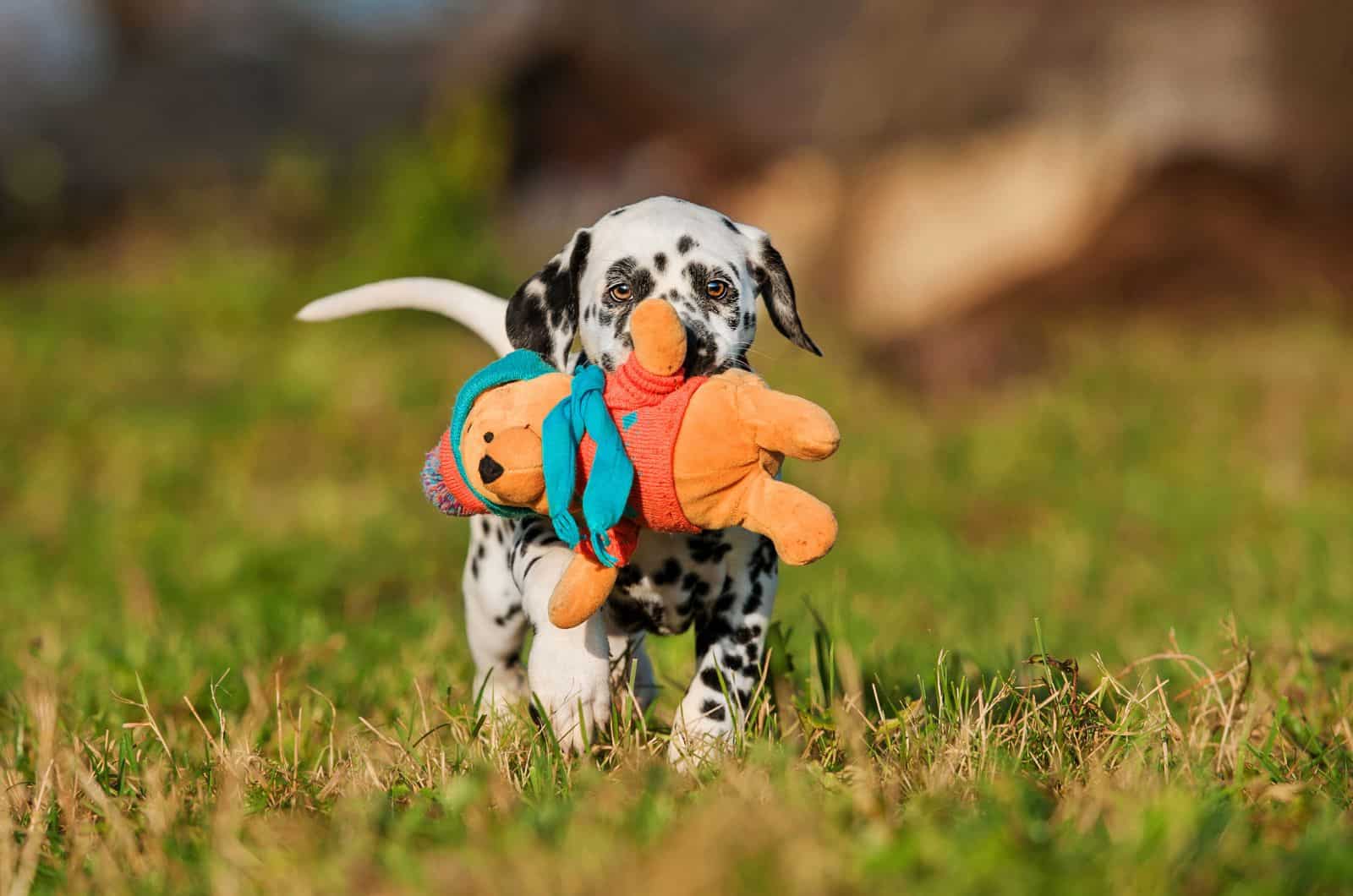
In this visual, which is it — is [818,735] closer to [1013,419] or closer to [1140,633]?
[1140,633]

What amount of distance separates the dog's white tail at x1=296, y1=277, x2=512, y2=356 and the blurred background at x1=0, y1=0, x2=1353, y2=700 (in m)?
1.00

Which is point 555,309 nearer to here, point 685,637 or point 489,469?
point 489,469

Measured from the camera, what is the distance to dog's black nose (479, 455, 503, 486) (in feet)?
8.59

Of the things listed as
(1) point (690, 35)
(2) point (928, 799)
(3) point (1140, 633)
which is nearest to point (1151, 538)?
(3) point (1140, 633)

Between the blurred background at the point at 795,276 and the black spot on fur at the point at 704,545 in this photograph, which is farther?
the blurred background at the point at 795,276

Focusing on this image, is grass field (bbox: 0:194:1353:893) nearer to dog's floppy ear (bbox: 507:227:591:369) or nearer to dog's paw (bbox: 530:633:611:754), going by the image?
dog's paw (bbox: 530:633:611:754)

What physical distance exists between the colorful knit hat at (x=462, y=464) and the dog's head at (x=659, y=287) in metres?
0.23

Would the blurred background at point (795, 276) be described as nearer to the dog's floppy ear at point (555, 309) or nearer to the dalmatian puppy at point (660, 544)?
the dalmatian puppy at point (660, 544)

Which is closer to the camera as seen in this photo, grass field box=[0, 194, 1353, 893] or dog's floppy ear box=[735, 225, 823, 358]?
grass field box=[0, 194, 1353, 893]

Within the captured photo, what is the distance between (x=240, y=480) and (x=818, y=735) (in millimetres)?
5709

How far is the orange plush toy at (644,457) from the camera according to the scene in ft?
8.46

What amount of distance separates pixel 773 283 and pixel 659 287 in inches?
13.9

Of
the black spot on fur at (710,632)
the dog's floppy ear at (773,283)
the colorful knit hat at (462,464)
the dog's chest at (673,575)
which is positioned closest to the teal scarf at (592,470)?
the colorful knit hat at (462,464)

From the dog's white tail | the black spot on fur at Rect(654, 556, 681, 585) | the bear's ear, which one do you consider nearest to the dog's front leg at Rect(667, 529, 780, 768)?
the black spot on fur at Rect(654, 556, 681, 585)
